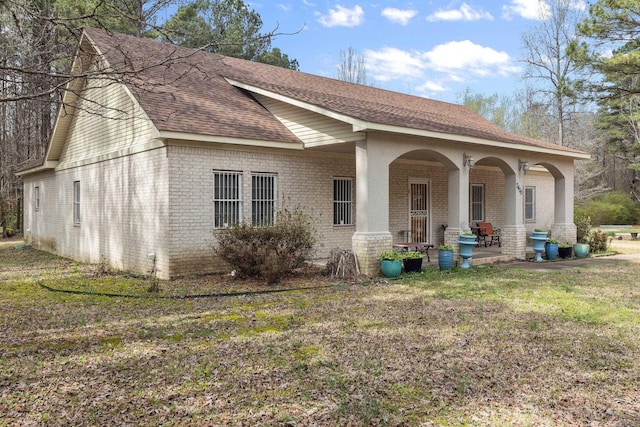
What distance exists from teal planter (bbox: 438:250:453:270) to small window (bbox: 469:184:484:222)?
7.07 m

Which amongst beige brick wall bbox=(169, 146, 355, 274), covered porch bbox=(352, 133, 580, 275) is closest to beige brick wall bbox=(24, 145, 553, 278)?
beige brick wall bbox=(169, 146, 355, 274)

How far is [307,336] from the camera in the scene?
604 centimetres

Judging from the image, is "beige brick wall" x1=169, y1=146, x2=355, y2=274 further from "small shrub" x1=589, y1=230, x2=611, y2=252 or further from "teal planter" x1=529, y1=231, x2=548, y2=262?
"small shrub" x1=589, y1=230, x2=611, y2=252

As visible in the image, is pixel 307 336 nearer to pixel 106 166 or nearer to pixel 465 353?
pixel 465 353

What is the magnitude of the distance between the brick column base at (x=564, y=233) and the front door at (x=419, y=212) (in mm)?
4141

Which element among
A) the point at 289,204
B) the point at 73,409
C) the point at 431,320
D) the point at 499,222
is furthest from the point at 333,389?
the point at 499,222

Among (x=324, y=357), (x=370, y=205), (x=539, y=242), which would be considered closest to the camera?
(x=324, y=357)

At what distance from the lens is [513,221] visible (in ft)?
46.1

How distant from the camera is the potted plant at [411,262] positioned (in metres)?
11.1

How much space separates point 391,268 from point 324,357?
18.3 ft

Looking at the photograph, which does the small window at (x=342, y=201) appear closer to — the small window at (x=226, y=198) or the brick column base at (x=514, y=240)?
the small window at (x=226, y=198)

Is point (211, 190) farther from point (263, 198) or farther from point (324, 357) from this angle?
point (324, 357)

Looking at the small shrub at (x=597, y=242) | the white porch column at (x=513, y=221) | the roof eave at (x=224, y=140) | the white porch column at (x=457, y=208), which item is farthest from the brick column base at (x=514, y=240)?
the roof eave at (x=224, y=140)

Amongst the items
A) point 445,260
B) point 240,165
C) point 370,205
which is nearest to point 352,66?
point 240,165
